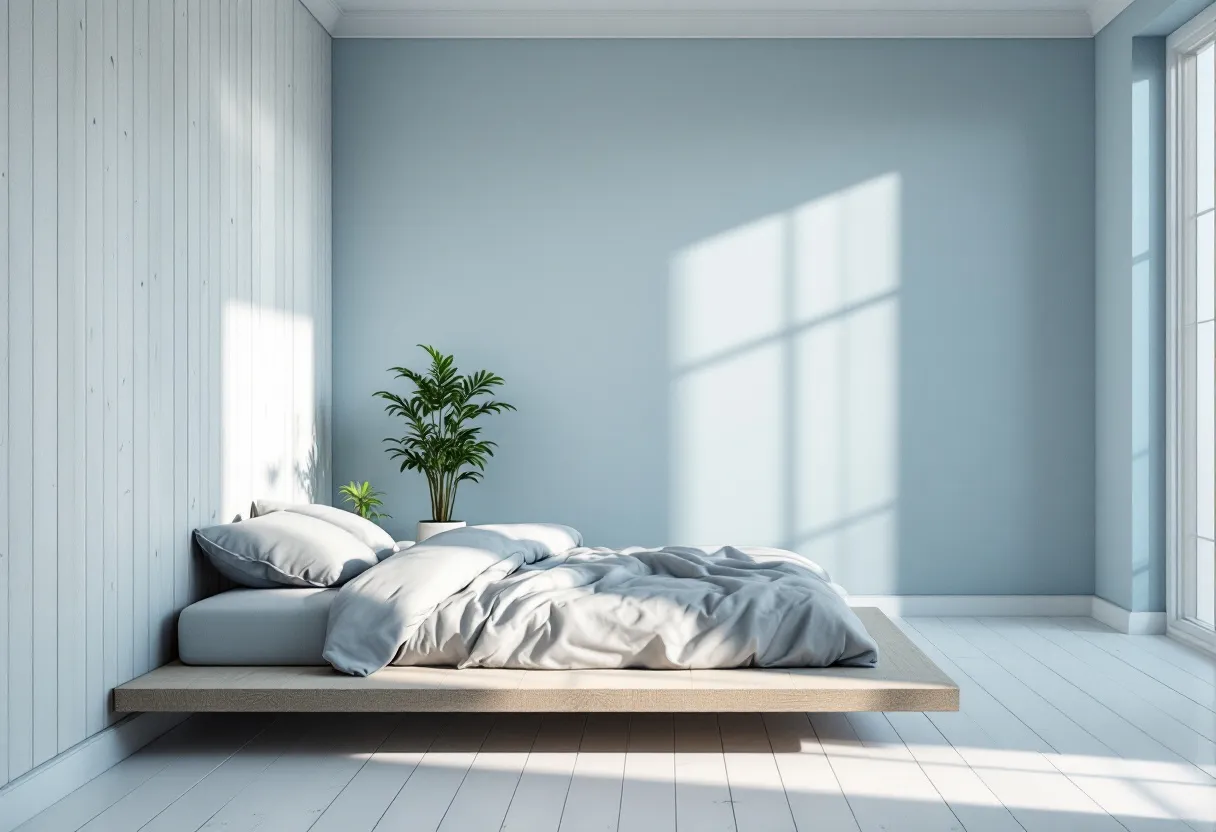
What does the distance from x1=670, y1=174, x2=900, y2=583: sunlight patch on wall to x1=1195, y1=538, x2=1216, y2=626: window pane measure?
1.35 m

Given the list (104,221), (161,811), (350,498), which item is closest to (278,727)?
(161,811)

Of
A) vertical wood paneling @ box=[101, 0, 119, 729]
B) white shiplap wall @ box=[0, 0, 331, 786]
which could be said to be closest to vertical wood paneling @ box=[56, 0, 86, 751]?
white shiplap wall @ box=[0, 0, 331, 786]

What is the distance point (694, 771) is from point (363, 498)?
8.47 ft

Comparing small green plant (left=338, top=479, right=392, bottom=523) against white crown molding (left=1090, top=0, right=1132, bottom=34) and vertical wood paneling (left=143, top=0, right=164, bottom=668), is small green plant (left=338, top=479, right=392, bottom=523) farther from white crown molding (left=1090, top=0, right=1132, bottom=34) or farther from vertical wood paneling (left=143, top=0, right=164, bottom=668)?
white crown molding (left=1090, top=0, right=1132, bottom=34)

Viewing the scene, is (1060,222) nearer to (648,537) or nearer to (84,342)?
(648,537)

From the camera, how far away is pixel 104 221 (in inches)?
120

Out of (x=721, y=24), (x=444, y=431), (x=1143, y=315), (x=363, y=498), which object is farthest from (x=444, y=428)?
(x=1143, y=315)

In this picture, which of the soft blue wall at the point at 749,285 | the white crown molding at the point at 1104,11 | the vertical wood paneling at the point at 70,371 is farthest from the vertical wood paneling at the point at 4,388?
the white crown molding at the point at 1104,11

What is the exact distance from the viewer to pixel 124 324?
3178 millimetres

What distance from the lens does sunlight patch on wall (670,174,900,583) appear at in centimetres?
544

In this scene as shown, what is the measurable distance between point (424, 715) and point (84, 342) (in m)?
1.58

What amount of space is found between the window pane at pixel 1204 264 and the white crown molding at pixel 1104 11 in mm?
1124

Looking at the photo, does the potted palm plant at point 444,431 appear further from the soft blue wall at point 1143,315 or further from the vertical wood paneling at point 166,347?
the soft blue wall at point 1143,315

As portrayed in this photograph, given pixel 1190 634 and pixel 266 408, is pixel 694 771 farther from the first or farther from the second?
pixel 1190 634
